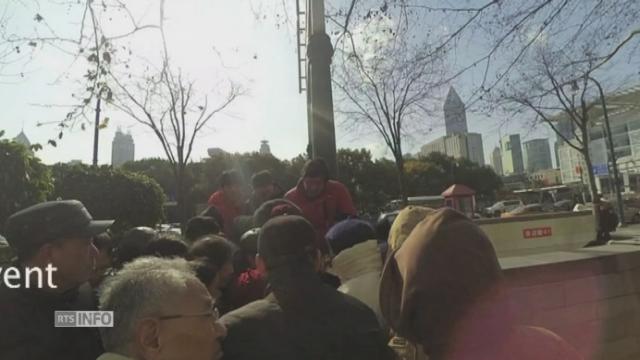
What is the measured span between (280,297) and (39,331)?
0.99 metres

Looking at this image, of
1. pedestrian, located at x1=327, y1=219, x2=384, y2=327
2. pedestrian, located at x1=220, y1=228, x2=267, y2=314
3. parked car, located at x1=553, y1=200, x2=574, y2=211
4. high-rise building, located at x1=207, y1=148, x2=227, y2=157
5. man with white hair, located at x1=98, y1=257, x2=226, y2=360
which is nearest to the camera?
man with white hair, located at x1=98, y1=257, x2=226, y2=360

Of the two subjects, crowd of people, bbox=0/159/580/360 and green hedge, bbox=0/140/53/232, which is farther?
green hedge, bbox=0/140/53/232

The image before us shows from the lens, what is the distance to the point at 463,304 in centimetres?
137

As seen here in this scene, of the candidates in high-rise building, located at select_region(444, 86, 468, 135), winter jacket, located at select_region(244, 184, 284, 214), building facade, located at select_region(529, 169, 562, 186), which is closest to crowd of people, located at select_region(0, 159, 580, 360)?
winter jacket, located at select_region(244, 184, 284, 214)

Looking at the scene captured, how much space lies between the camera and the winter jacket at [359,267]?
2.55 meters

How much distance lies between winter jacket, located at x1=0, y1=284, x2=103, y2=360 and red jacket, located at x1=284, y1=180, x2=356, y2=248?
2.34m

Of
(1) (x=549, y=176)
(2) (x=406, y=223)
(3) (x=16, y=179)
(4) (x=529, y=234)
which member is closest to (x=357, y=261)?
(2) (x=406, y=223)

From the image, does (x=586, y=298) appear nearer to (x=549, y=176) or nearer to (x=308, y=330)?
(x=308, y=330)

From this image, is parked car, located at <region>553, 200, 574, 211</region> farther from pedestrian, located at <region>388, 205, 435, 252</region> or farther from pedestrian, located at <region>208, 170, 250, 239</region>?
pedestrian, located at <region>388, 205, 435, 252</region>

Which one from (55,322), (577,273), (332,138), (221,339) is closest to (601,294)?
(577,273)

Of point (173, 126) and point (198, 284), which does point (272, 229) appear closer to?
point (198, 284)

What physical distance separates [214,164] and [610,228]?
141 ft

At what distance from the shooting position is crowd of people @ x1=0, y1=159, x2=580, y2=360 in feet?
4.52

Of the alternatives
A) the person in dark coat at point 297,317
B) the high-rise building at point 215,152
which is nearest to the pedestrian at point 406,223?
the person in dark coat at point 297,317
